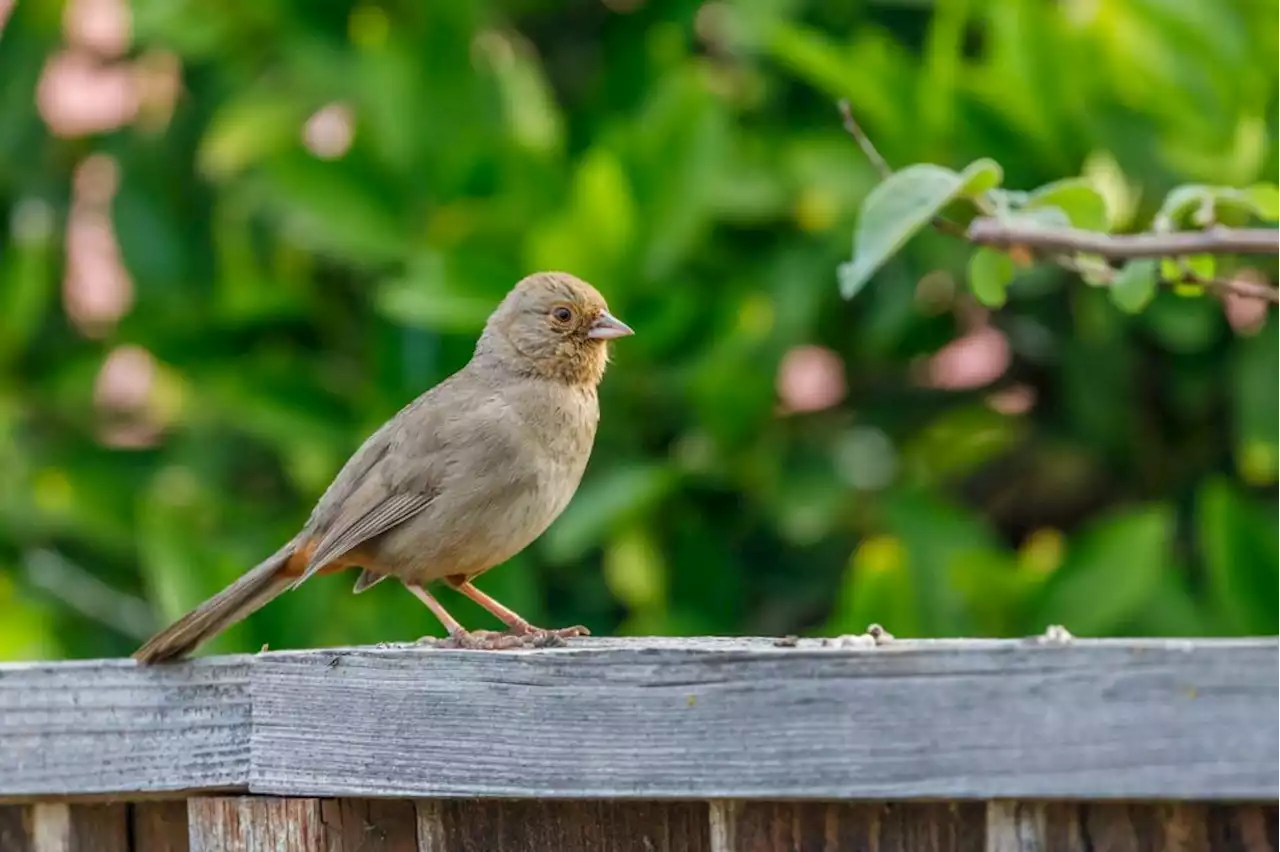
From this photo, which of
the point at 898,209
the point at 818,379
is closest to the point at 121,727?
the point at 898,209

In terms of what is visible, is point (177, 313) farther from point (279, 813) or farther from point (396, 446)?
point (279, 813)

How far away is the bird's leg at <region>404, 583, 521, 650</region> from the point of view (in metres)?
3.31

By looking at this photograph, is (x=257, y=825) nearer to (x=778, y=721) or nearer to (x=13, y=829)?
(x=13, y=829)

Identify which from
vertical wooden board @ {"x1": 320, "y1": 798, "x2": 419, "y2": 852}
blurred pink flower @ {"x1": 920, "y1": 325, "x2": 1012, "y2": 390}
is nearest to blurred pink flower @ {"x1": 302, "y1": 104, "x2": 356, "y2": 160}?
blurred pink flower @ {"x1": 920, "y1": 325, "x2": 1012, "y2": 390}

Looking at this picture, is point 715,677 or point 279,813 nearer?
point 715,677

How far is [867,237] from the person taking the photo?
2762 millimetres

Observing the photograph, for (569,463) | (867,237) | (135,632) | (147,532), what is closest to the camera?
(867,237)

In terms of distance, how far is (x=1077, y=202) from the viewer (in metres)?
2.96

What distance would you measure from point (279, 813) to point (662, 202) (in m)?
2.08

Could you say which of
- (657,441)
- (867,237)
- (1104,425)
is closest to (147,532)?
(657,441)

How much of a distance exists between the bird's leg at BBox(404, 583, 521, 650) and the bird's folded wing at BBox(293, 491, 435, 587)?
0.64 feet

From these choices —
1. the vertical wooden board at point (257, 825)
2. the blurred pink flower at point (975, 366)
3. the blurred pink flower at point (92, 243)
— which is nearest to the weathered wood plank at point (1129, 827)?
the vertical wooden board at point (257, 825)

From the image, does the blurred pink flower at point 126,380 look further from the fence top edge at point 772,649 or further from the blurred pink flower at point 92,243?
the fence top edge at point 772,649

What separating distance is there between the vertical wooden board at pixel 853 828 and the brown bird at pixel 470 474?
1554mm
